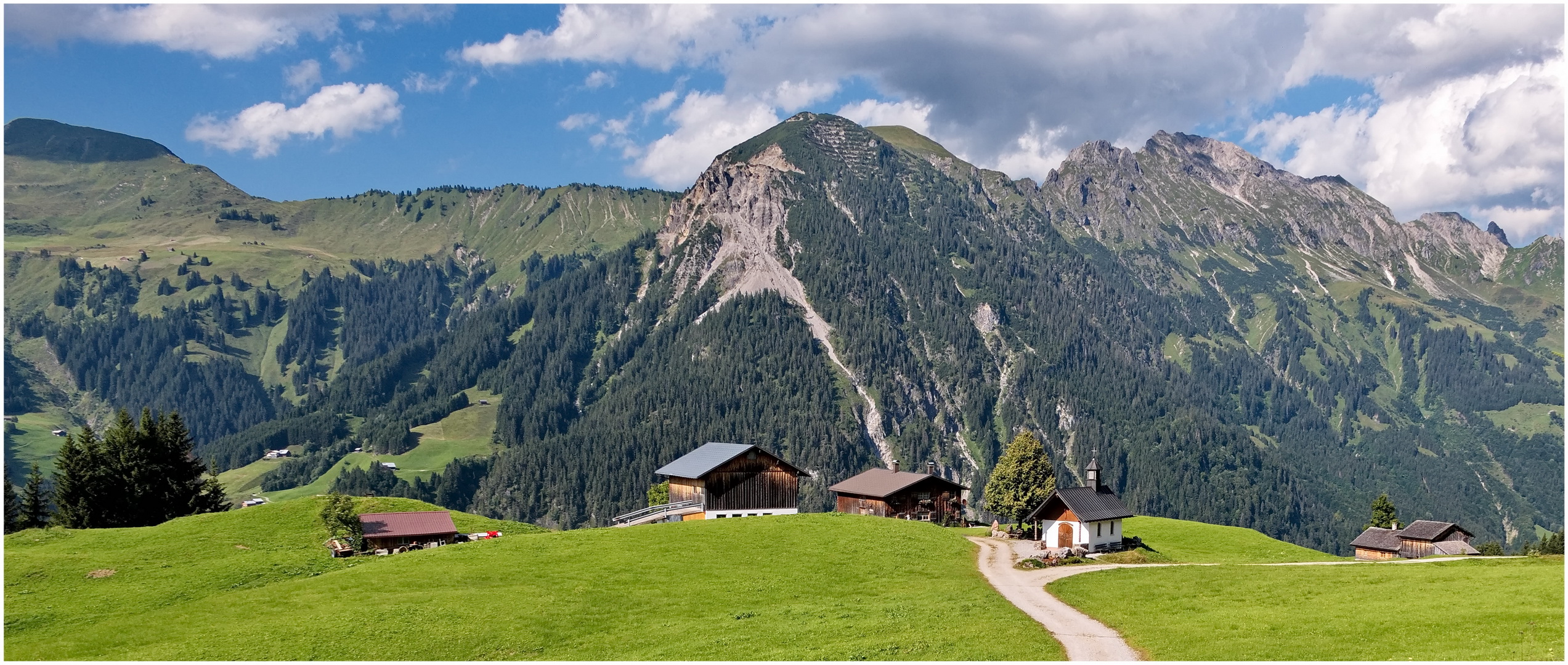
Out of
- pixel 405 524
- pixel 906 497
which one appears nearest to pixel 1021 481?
pixel 906 497

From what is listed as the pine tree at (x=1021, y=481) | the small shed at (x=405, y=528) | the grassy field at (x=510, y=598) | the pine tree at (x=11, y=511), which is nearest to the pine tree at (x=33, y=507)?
the pine tree at (x=11, y=511)

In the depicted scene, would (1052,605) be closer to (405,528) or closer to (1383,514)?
(405,528)

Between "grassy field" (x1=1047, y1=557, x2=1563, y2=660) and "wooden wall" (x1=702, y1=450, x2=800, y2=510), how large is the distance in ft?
165

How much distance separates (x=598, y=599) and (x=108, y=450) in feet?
189

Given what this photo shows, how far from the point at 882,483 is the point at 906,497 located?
11.7 ft

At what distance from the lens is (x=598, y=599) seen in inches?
2050

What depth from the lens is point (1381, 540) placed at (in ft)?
367

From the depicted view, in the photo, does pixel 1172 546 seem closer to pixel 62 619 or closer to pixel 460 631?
pixel 460 631

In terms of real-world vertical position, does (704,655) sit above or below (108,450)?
below

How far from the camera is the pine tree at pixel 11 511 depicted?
9025cm

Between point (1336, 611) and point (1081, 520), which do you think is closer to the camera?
point (1336, 611)

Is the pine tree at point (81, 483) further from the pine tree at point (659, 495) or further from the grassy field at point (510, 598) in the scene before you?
the pine tree at point (659, 495)

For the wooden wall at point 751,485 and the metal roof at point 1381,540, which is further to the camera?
the metal roof at point 1381,540

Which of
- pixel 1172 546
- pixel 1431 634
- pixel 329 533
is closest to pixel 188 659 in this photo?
pixel 329 533
